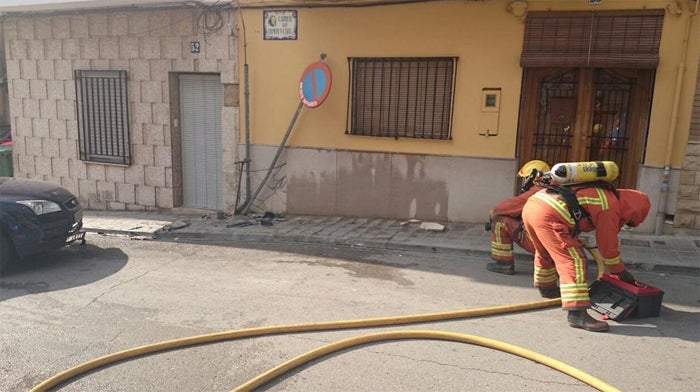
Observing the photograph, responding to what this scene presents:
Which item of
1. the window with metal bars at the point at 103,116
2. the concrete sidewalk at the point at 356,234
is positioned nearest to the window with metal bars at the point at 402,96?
the concrete sidewalk at the point at 356,234

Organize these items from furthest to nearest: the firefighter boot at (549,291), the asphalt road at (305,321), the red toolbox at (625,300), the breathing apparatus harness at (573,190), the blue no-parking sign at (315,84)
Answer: the blue no-parking sign at (315,84)
the firefighter boot at (549,291)
the breathing apparatus harness at (573,190)
the red toolbox at (625,300)
the asphalt road at (305,321)

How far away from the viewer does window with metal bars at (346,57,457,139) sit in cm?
834

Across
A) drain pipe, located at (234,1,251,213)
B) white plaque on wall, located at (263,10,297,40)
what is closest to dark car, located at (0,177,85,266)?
drain pipe, located at (234,1,251,213)

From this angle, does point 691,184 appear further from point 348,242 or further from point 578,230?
point 348,242

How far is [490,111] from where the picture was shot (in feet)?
26.4

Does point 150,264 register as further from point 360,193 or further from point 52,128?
point 52,128

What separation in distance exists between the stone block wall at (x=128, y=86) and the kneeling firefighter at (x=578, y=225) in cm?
624

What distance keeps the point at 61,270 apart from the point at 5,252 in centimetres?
64

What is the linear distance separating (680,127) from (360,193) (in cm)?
474

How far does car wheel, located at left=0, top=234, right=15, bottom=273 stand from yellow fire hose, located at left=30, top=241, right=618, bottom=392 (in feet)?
10.9

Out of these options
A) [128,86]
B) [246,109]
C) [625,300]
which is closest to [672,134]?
[625,300]

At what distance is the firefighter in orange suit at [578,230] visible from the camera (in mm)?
4371

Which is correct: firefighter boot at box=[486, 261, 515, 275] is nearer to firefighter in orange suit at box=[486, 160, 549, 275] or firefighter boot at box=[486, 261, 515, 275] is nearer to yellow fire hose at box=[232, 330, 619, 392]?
firefighter in orange suit at box=[486, 160, 549, 275]

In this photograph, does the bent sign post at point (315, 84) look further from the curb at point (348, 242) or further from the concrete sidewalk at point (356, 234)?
the curb at point (348, 242)
